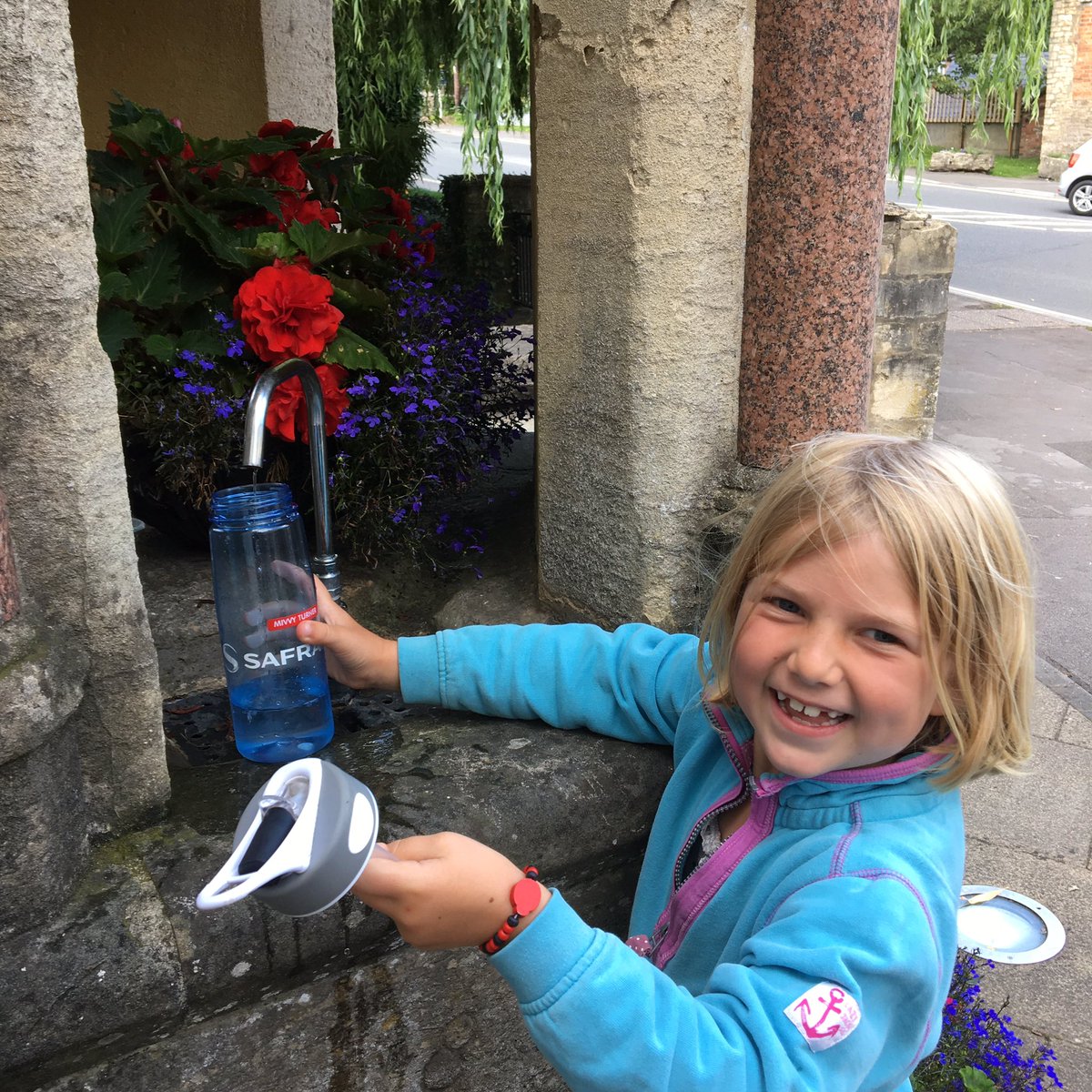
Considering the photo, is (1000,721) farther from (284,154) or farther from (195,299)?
(284,154)

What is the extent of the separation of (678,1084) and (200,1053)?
0.57 meters

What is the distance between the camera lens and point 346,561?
2.38 m

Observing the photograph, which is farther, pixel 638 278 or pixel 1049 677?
pixel 1049 677

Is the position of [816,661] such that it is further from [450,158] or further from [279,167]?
[450,158]

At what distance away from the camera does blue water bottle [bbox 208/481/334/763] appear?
1.59 meters

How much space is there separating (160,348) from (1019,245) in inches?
535

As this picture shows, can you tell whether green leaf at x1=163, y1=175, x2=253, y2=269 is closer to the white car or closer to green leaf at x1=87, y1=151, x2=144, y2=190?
green leaf at x1=87, y1=151, x2=144, y2=190

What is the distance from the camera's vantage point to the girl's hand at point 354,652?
1677 millimetres

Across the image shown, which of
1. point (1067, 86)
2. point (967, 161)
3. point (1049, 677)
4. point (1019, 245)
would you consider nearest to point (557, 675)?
point (1049, 677)

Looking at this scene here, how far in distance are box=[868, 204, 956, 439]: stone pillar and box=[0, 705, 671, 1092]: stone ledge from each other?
302 centimetres

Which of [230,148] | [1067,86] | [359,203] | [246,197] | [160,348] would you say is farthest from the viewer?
[1067,86]

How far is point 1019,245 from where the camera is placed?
13.6 meters

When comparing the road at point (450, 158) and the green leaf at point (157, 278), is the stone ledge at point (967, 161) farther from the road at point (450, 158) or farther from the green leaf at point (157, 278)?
the green leaf at point (157, 278)

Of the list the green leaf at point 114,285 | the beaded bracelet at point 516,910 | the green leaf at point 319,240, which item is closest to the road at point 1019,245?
the green leaf at point 319,240
